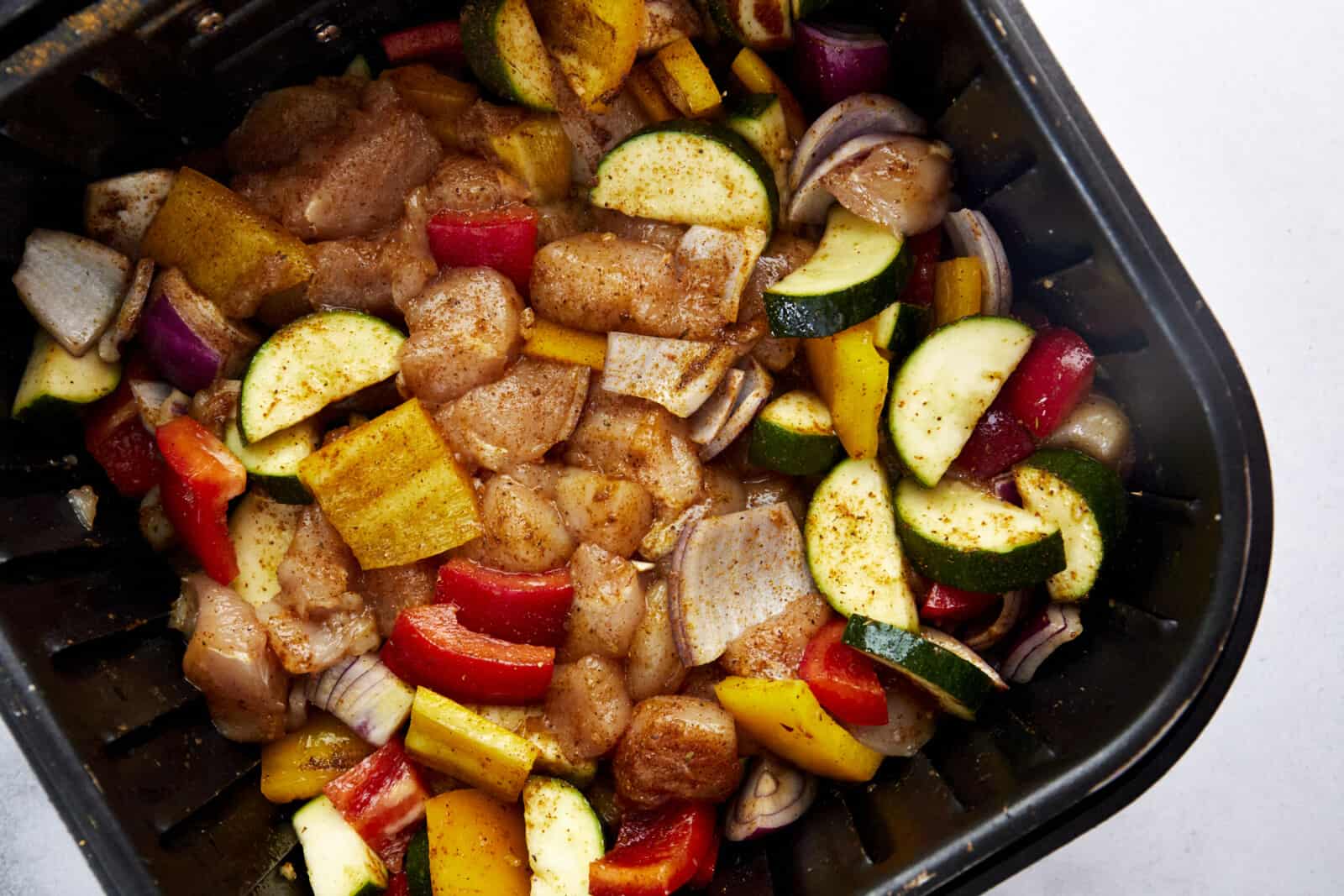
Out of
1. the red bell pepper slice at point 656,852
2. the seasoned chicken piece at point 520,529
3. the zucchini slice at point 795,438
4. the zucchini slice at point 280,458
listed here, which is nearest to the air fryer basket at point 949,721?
the red bell pepper slice at point 656,852

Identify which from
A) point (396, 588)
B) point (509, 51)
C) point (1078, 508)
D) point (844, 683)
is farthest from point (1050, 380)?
point (396, 588)

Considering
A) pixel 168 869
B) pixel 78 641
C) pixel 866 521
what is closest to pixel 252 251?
pixel 78 641

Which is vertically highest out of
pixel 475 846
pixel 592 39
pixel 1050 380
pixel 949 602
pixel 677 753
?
pixel 592 39

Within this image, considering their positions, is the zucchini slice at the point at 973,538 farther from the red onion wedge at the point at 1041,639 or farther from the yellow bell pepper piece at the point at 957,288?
the yellow bell pepper piece at the point at 957,288

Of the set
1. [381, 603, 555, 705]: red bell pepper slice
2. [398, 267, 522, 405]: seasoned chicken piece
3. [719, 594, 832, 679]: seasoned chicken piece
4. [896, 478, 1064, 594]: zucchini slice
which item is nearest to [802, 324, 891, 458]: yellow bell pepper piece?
[896, 478, 1064, 594]: zucchini slice

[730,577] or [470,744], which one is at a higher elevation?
[730,577]

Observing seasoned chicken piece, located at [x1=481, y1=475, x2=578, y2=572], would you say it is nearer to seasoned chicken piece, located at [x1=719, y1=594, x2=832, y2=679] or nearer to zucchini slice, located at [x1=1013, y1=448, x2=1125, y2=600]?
seasoned chicken piece, located at [x1=719, y1=594, x2=832, y2=679]

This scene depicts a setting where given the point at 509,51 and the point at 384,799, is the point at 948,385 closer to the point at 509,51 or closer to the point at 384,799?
the point at 509,51
